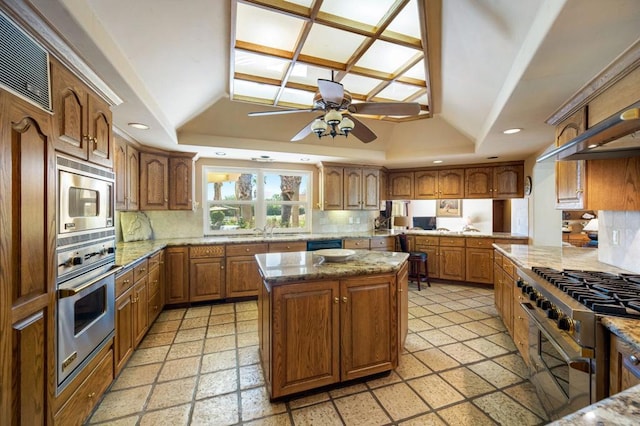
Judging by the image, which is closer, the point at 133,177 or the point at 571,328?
the point at 571,328

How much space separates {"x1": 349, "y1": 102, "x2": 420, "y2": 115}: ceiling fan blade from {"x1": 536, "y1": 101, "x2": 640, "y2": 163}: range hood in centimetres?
97

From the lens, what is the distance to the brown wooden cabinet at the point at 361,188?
16.6 ft

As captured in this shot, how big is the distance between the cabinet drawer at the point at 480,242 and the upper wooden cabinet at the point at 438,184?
868 millimetres

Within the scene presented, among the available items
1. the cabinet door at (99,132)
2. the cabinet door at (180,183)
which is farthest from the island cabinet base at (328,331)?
the cabinet door at (180,183)

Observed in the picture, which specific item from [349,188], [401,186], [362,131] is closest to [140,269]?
[362,131]

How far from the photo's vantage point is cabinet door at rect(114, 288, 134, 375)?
6.89 feet

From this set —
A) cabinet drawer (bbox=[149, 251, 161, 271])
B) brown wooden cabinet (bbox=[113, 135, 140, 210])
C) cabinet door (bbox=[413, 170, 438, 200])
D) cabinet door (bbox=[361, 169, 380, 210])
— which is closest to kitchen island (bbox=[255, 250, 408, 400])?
cabinet drawer (bbox=[149, 251, 161, 271])

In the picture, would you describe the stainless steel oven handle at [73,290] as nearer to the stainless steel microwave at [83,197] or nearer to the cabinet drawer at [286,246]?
the stainless steel microwave at [83,197]

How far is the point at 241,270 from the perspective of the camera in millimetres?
A: 3990

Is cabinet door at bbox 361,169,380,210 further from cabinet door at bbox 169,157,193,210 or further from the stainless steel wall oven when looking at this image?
the stainless steel wall oven

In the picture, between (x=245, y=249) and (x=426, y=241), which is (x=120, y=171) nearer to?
(x=245, y=249)

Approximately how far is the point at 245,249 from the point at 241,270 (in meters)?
0.31

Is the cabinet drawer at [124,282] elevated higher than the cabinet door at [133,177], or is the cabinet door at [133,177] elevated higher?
the cabinet door at [133,177]

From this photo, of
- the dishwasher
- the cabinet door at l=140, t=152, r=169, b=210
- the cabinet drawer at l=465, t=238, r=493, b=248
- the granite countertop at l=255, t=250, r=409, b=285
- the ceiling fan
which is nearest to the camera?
the granite countertop at l=255, t=250, r=409, b=285
